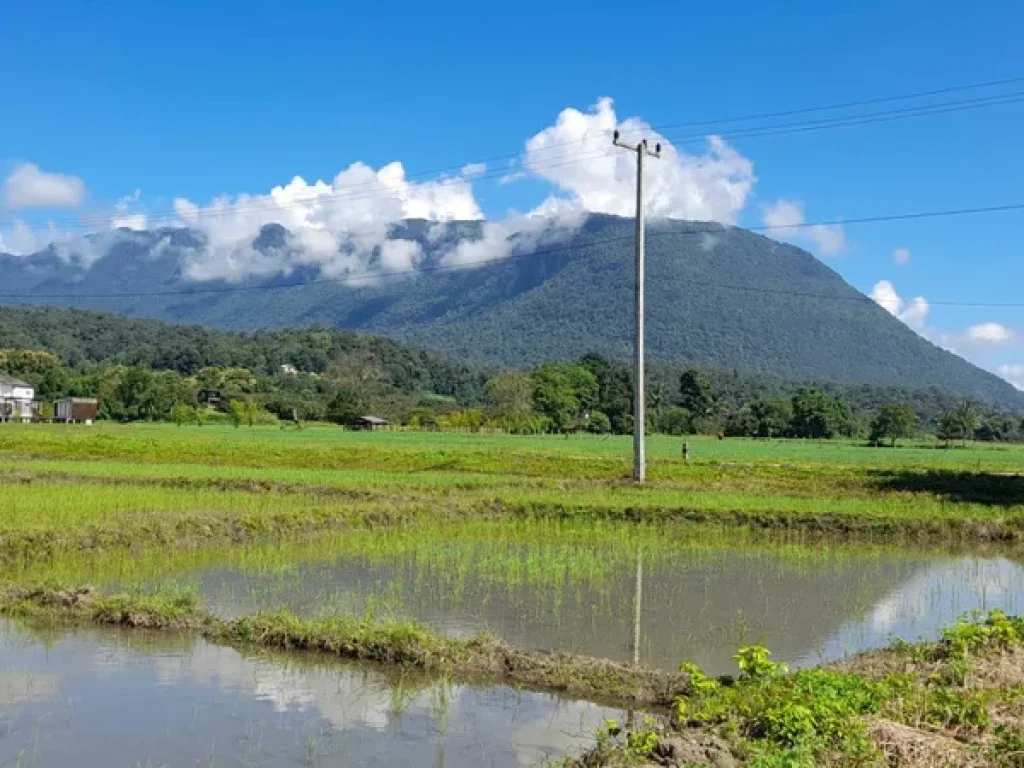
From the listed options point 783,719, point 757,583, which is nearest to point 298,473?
point 757,583

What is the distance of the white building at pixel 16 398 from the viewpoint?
73188 millimetres

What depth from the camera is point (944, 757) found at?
5086mm

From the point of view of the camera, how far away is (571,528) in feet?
56.3

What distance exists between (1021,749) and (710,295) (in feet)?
620

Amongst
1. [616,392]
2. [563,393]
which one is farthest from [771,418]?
[563,393]

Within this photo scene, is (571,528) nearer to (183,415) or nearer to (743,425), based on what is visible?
(183,415)

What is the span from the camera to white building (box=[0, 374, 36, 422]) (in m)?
73.2

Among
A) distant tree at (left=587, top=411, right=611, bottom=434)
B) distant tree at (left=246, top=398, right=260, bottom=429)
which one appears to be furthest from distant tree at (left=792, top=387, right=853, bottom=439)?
distant tree at (left=246, top=398, right=260, bottom=429)

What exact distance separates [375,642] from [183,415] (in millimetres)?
58384

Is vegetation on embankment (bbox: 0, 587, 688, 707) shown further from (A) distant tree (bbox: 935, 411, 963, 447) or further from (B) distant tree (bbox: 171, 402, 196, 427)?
(A) distant tree (bbox: 935, 411, 963, 447)

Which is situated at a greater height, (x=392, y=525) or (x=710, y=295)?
(x=710, y=295)

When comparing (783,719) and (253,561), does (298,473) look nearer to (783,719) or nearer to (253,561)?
(253,561)

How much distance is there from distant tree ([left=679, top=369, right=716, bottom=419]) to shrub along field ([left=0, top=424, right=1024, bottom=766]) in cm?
4529

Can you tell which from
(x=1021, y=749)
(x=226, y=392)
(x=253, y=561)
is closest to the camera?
(x=1021, y=749)
